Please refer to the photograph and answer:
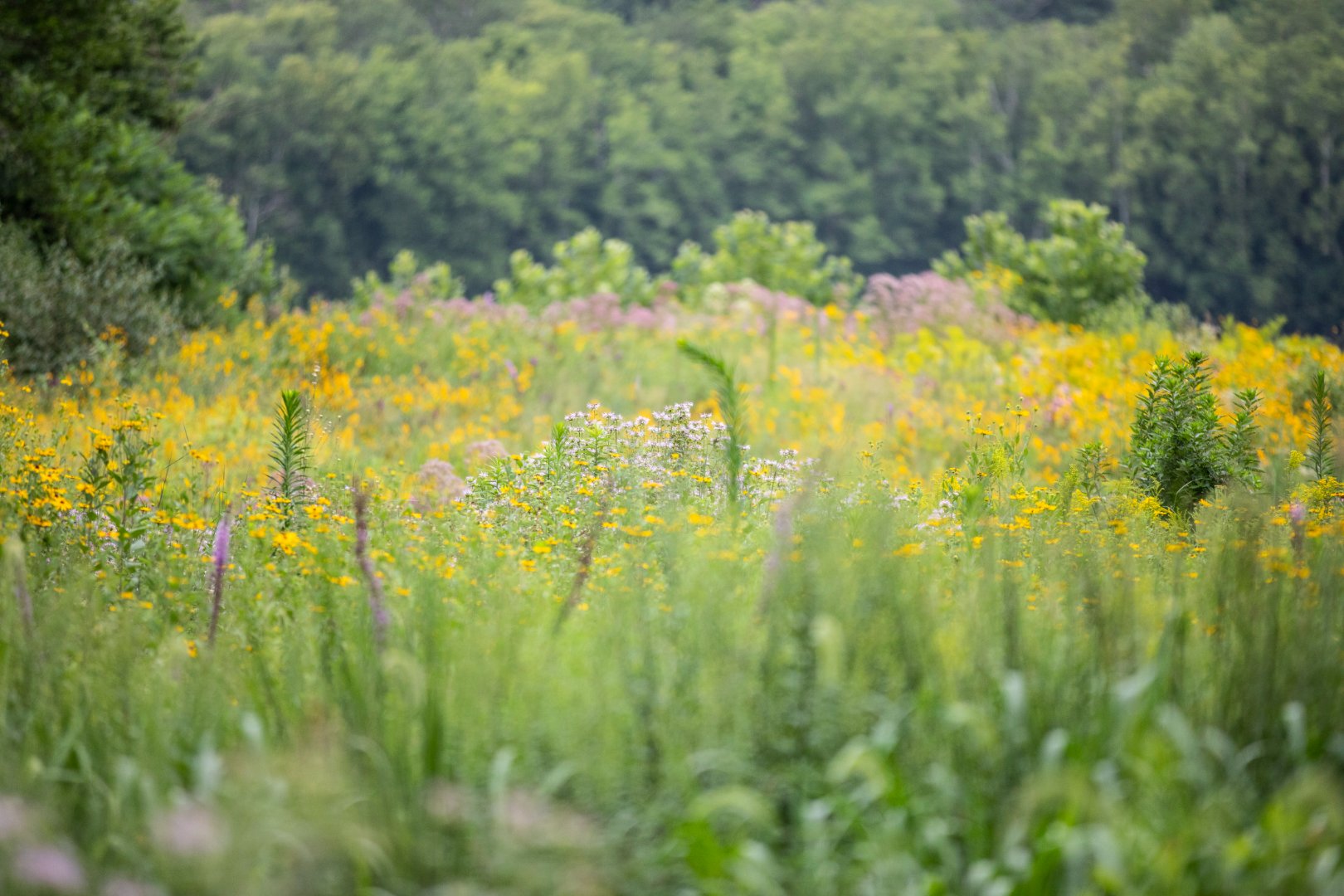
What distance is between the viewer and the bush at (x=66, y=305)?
8383 millimetres

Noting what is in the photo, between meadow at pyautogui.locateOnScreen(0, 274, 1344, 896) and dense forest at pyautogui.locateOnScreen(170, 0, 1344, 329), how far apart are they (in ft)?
93.5

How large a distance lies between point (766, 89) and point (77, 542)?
Answer: 1468 inches

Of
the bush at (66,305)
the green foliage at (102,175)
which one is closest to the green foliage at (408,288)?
the green foliage at (102,175)

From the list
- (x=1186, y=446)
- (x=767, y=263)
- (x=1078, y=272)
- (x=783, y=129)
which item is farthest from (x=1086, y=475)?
(x=783, y=129)

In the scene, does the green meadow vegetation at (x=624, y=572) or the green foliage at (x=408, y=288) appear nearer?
the green meadow vegetation at (x=624, y=572)

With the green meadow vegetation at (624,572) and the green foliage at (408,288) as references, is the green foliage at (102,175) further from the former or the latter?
the green foliage at (408,288)

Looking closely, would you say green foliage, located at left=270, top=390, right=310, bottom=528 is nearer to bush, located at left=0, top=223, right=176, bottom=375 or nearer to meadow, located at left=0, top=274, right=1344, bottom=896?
meadow, located at left=0, top=274, right=1344, bottom=896

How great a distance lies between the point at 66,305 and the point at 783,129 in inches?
1294

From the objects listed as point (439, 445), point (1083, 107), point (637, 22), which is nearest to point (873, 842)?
point (439, 445)

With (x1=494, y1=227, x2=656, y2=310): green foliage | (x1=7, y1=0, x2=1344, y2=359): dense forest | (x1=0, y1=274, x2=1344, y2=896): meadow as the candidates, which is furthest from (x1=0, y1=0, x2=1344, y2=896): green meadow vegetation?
(x1=7, y1=0, x2=1344, y2=359): dense forest

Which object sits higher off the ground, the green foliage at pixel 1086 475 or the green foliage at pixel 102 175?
the green foliage at pixel 102 175

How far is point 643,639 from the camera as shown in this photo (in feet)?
9.50

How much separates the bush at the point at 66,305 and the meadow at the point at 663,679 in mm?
3351

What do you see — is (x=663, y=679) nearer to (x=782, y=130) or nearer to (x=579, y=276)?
(x=579, y=276)
